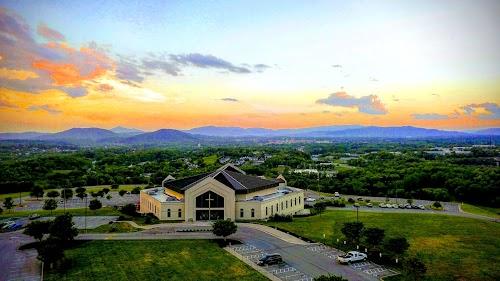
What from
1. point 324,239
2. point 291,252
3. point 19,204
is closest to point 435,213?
point 324,239

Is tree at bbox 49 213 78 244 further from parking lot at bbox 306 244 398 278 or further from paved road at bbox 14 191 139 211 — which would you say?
paved road at bbox 14 191 139 211

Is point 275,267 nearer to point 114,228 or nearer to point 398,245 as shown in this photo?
point 398,245

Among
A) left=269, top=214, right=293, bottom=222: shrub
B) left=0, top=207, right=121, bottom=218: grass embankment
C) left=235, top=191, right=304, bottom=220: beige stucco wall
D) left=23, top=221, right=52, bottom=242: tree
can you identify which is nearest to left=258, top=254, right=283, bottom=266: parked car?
left=269, top=214, right=293, bottom=222: shrub

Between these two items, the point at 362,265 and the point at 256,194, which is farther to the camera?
the point at 256,194

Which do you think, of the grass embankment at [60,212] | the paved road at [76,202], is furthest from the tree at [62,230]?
the paved road at [76,202]

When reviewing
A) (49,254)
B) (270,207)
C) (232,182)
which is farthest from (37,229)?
(270,207)
